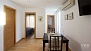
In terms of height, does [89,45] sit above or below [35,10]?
below

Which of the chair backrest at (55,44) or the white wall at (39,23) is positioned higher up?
the white wall at (39,23)

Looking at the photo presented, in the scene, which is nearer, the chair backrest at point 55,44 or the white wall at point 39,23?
the chair backrest at point 55,44

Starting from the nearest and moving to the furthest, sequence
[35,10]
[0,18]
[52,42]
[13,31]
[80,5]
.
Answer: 1. [80,5]
2. [52,42]
3. [0,18]
4. [13,31]
5. [35,10]

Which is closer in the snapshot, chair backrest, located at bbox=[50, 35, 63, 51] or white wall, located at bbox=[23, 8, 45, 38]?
chair backrest, located at bbox=[50, 35, 63, 51]

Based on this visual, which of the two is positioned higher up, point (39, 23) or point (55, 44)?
point (39, 23)

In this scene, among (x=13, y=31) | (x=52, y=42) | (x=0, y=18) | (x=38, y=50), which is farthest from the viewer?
Answer: (x=13, y=31)

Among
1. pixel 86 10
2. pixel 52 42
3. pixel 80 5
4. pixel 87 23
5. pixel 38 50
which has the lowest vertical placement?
pixel 38 50

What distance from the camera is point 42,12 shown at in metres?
7.33

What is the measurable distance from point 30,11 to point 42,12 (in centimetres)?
86

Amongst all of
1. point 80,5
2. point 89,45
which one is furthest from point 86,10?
point 89,45

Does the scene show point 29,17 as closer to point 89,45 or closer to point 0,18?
point 0,18

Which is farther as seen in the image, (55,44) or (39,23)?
(39,23)

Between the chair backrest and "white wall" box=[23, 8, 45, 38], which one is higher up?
"white wall" box=[23, 8, 45, 38]

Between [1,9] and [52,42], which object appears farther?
[1,9]
